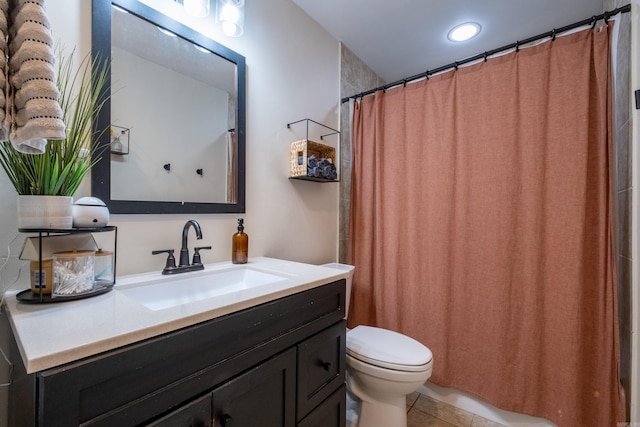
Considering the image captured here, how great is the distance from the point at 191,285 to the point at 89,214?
16.9 inches

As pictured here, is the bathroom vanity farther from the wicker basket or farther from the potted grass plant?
the wicker basket

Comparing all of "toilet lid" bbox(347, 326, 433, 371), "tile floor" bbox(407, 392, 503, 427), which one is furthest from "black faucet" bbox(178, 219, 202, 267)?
"tile floor" bbox(407, 392, 503, 427)

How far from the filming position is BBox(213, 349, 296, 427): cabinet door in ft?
Answer: 2.32

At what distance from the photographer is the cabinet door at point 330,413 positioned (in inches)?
38.1

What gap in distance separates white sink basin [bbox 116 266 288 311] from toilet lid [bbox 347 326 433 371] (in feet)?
2.00

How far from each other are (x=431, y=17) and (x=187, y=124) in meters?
1.66

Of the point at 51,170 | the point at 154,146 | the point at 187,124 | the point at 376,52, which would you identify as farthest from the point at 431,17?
the point at 51,170

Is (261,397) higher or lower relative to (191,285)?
lower

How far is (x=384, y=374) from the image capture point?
4.16 ft

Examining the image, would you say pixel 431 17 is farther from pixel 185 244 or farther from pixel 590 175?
pixel 185 244

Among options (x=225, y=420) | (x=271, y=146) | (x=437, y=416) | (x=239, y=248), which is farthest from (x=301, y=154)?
(x=437, y=416)

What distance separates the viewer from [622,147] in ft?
4.16

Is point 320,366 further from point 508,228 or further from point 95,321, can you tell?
point 508,228

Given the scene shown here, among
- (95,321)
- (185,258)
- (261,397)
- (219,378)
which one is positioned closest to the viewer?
(95,321)
